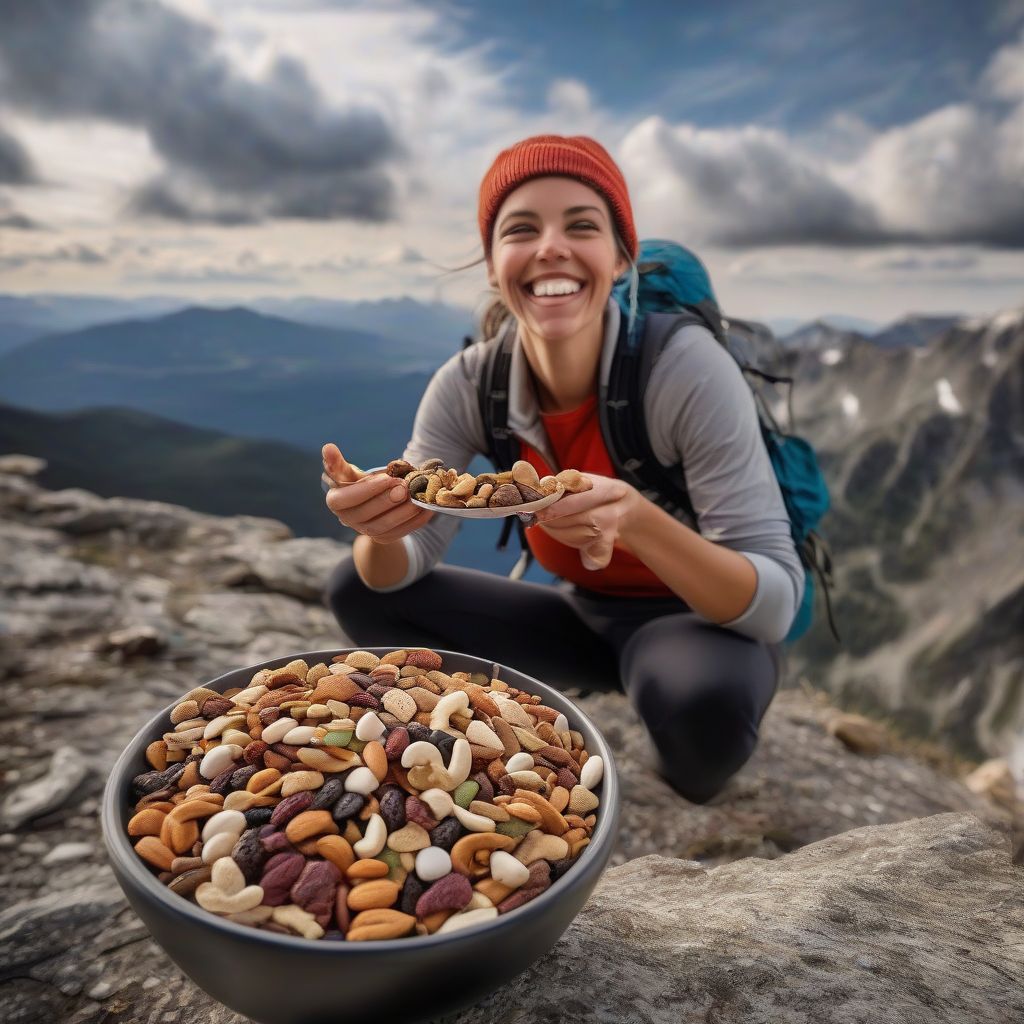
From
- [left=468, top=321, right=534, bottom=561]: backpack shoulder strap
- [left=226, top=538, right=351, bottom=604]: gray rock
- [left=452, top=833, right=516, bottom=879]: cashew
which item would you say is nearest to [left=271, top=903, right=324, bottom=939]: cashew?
[left=452, top=833, right=516, bottom=879]: cashew

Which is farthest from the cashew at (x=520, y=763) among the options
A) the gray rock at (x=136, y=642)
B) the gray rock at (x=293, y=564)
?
the gray rock at (x=293, y=564)

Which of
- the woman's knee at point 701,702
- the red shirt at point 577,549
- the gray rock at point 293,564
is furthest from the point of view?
the gray rock at point 293,564

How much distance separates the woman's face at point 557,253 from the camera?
7.88ft

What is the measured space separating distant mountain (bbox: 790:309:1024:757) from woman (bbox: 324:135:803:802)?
138ft

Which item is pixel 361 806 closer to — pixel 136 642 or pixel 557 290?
pixel 557 290

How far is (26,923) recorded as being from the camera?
72.9 inches

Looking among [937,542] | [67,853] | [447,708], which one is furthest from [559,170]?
[937,542]

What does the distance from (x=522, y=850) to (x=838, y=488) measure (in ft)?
222

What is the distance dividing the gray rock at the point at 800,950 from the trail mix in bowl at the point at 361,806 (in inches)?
11.8

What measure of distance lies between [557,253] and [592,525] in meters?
0.98

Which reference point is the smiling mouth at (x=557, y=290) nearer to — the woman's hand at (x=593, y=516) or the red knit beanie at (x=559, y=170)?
the red knit beanie at (x=559, y=170)

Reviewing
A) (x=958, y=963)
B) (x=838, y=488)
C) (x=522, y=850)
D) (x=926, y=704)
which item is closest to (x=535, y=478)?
(x=522, y=850)

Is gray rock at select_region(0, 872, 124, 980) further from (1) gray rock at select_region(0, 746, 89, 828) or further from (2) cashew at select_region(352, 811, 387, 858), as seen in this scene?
(2) cashew at select_region(352, 811, 387, 858)

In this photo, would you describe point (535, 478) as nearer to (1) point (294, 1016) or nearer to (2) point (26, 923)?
(1) point (294, 1016)
